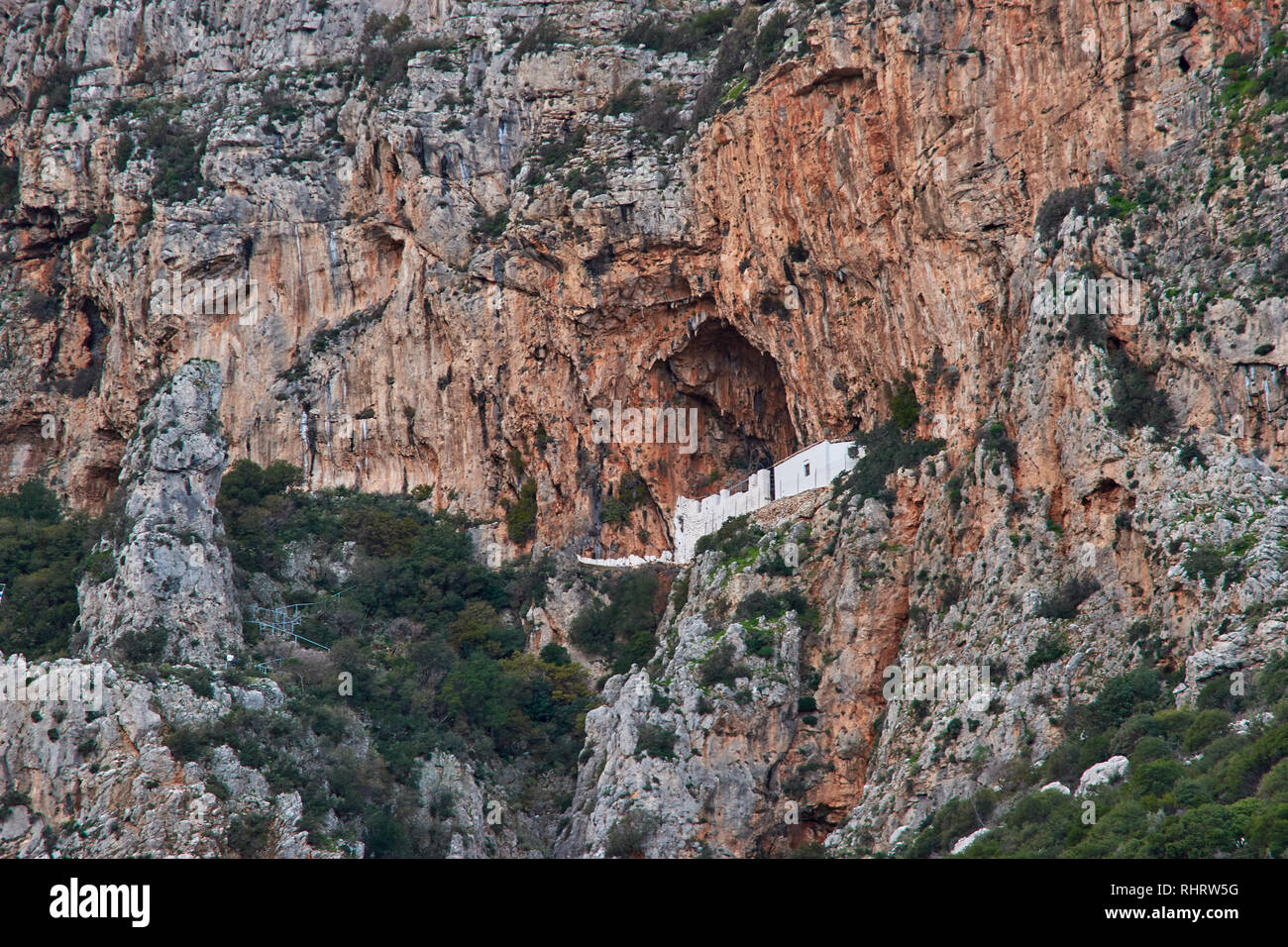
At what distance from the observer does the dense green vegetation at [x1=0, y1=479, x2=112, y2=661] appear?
6581 centimetres

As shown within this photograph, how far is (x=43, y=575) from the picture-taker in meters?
68.7

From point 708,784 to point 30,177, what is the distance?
142 feet

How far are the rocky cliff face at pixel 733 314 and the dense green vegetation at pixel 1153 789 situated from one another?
1268mm

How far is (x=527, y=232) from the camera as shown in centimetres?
7288

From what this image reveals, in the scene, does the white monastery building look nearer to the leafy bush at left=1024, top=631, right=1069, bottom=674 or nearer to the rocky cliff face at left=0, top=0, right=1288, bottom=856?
the rocky cliff face at left=0, top=0, right=1288, bottom=856

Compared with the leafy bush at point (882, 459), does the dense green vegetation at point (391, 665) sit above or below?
below

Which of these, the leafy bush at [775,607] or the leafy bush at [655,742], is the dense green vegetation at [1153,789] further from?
the leafy bush at [775,607]

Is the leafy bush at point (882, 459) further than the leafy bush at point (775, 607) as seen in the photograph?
No

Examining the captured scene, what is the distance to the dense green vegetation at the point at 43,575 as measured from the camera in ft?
216

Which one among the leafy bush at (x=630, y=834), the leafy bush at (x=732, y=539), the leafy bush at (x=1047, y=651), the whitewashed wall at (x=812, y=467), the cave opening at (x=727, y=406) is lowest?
the leafy bush at (x=630, y=834)

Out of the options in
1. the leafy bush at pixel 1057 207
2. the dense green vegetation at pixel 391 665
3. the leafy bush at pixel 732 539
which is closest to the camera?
the leafy bush at pixel 1057 207

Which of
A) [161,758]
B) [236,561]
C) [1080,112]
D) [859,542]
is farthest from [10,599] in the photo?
[1080,112]

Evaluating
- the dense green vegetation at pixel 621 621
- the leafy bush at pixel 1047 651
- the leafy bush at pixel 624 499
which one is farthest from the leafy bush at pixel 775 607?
the leafy bush at pixel 624 499

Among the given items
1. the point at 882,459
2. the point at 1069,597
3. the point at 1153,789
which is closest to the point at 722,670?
the point at 882,459
